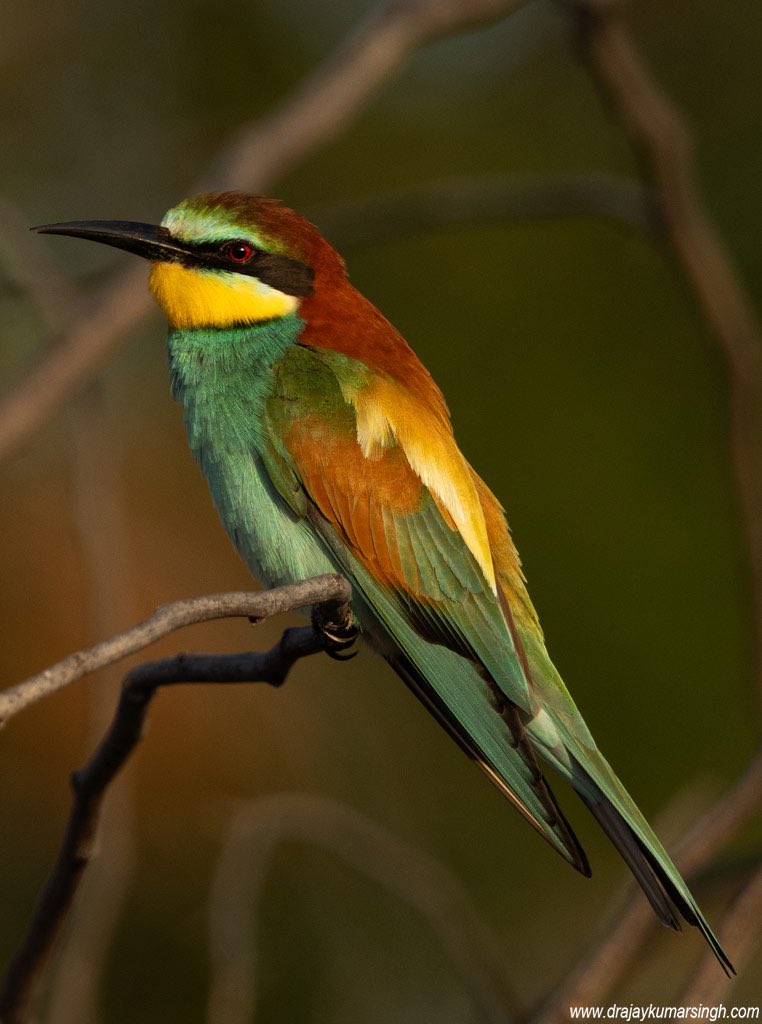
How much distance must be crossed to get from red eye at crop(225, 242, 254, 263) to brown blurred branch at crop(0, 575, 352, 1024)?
1022 millimetres

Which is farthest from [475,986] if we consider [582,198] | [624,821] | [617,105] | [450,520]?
[617,105]

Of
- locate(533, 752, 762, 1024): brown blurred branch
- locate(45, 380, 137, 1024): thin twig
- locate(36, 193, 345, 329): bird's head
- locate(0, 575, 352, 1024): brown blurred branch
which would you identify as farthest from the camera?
locate(36, 193, 345, 329): bird's head

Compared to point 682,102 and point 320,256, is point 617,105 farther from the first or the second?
point 682,102

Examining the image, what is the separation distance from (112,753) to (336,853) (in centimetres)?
105

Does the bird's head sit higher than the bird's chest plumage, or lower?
higher

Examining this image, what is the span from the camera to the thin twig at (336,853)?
2611mm

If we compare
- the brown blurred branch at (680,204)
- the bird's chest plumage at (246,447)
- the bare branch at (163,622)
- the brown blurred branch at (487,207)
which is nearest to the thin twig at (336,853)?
the bird's chest plumage at (246,447)

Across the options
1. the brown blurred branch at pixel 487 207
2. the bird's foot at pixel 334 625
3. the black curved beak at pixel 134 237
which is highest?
the black curved beak at pixel 134 237

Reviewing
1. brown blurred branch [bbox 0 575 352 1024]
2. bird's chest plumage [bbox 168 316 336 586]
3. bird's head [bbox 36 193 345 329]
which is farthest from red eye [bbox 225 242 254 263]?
brown blurred branch [bbox 0 575 352 1024]

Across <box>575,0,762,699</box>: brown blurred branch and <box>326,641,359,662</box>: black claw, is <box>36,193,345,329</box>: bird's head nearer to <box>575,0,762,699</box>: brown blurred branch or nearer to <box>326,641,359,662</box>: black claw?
<box>326,641,359,662</box>: black claw

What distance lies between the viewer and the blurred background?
3.35m

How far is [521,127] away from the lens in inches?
178

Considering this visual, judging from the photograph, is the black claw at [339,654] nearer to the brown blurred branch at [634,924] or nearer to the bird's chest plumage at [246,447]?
the bird's chest plumage at [246,447]

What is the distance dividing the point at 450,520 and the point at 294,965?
1417 millimetres
